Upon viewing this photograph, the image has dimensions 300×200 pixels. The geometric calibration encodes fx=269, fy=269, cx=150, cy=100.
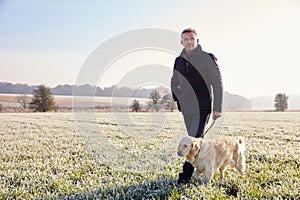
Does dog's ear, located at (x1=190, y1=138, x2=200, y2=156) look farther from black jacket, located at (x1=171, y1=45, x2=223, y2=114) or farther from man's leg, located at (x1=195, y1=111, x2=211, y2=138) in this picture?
black jacket, located at (x1=171, y1=45, x2=223, y2=114)

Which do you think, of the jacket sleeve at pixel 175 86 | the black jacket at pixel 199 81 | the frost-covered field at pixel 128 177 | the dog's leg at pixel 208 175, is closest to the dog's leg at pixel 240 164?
the frost-covered field at pixel 128 177

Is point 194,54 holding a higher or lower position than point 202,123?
higher

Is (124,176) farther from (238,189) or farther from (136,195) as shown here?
(238,189)

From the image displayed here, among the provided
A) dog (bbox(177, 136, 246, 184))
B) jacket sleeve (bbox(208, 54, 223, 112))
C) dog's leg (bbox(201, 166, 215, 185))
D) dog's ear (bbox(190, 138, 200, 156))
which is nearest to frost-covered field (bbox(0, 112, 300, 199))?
dog's leg (bbox(201, 166, 215, 185))

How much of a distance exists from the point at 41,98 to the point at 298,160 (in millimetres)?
58706

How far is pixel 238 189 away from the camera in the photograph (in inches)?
217

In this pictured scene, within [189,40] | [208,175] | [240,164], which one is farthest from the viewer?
[240,164]

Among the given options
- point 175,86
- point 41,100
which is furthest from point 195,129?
point 41,100

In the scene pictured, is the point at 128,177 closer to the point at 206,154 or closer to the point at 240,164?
the point at 206,154

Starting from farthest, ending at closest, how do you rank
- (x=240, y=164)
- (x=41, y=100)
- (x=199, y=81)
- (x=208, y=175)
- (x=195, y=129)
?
(x=41, y=100) → (x=240, y=164) → (x=195, y=129) → (x=199, y=81) → (x=208, y=175)

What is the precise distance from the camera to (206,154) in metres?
5.66

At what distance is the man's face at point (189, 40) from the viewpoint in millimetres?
5727

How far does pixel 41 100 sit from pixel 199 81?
59.1m

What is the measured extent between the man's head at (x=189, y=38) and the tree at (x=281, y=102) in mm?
64226
